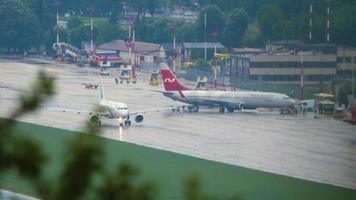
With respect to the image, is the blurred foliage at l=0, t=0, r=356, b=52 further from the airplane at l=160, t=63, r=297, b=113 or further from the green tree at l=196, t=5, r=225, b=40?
the airplane at l=160, t=63, r=297, b=113

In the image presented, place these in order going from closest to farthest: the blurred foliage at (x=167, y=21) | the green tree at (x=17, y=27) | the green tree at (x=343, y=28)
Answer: the green tree at (x=343, y=28) → the blurred foliage at (x=167, y=21) → the green tree at (x=17, y=27)

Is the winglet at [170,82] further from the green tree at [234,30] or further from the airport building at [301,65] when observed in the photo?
the green tree at [234,30]

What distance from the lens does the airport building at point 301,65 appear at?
137 ft

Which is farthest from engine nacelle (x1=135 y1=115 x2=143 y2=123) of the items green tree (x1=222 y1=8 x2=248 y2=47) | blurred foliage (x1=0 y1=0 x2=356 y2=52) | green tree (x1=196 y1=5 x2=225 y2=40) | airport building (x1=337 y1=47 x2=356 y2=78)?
green tree (x1=196 y1=5 x2=225 y2=40)

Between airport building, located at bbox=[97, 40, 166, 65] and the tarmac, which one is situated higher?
airport building, located at bbox=[97, 40, 166, 65]

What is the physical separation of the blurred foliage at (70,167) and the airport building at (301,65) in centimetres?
3795

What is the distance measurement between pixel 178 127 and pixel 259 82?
1278cm

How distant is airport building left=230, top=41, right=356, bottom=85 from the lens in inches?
1646

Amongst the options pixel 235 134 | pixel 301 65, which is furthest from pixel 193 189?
pixel 301 65

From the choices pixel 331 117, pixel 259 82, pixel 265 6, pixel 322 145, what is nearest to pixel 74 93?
pixel 259 82

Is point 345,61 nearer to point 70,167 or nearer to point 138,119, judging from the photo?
point 138,119

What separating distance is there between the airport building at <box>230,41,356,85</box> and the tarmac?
179 inches

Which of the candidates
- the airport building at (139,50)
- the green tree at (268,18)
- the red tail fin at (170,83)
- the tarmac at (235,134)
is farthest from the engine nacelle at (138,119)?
the green tree at (268,18)

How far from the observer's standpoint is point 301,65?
41375mm
